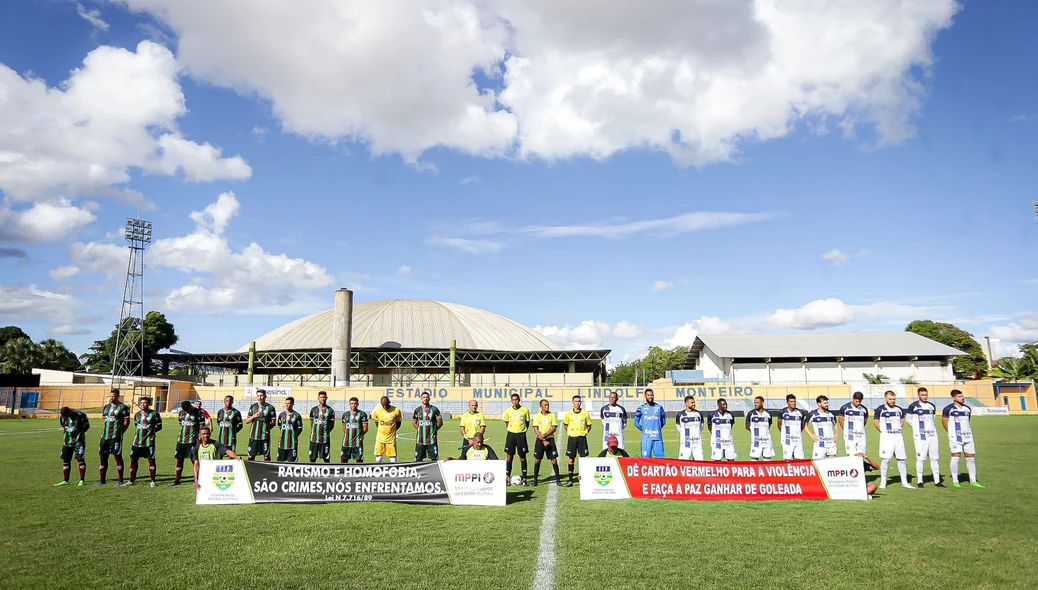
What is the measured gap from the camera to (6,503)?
36.0ft

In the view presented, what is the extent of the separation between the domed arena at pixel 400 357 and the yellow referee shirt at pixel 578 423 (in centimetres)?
5481

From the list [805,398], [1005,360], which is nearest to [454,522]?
[805,398]

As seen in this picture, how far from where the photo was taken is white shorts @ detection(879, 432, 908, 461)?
13.0 m

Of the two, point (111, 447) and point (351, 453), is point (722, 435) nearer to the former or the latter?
point (351, 453)

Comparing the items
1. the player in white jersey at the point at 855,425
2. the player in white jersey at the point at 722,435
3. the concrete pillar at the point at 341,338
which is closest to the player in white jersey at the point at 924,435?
the player in white jersey at the point at 855,425

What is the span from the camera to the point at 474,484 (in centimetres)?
1085

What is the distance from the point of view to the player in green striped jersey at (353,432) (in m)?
13.7

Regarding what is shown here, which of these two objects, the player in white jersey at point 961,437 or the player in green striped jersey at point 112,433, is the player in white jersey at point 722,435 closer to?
the player in white jersey at point 961,437

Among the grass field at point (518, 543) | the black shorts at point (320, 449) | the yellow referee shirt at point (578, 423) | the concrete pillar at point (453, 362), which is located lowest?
the grass field at point (518, 543)

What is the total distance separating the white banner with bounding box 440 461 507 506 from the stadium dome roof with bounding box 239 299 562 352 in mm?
62079

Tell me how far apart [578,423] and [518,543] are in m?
5.41

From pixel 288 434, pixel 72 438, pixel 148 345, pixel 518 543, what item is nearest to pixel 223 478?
pixel 288 434

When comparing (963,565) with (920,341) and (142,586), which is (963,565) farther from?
(920,341)

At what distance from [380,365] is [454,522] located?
214 ft
